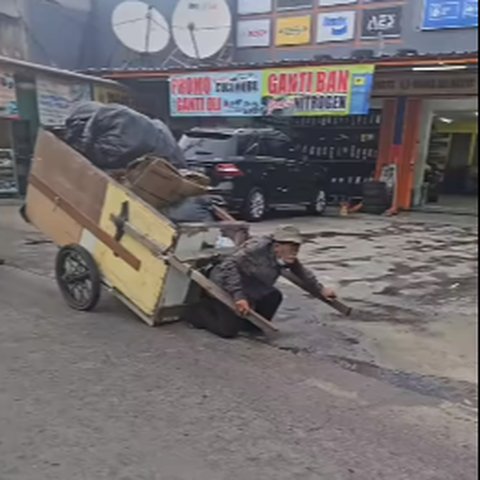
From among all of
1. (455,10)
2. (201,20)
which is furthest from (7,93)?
(455,10)

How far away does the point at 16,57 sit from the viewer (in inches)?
83.0

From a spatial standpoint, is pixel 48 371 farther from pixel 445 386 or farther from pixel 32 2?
pixel 445 386

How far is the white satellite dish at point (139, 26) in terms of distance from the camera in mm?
1989

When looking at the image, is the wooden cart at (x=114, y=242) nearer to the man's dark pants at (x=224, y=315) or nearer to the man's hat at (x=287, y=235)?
the man's dark pants at (x=224, y=315)

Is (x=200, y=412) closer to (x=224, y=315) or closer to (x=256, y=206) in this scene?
(x=224, y=315)

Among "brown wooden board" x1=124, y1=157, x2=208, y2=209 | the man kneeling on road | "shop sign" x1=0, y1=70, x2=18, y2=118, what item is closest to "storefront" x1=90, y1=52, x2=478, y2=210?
"brown wooden board" x1=124, y1=157, x2=208, y2=209

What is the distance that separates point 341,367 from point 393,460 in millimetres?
983

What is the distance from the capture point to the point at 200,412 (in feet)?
7.92

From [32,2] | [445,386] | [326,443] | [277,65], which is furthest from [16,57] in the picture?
[277,65]

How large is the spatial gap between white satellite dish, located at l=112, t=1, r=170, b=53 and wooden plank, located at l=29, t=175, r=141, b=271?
3.93ft

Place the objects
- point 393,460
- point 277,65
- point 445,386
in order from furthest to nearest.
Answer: point 277,65
point 445,386
point 393,460

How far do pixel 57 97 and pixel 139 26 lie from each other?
2.57 ft

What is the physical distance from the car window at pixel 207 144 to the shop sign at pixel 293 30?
0.95 metres

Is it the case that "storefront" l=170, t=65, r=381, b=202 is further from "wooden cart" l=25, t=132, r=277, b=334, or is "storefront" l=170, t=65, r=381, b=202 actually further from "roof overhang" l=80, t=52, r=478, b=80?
"wooden cart" l=25, t=132, r=277, b=334
